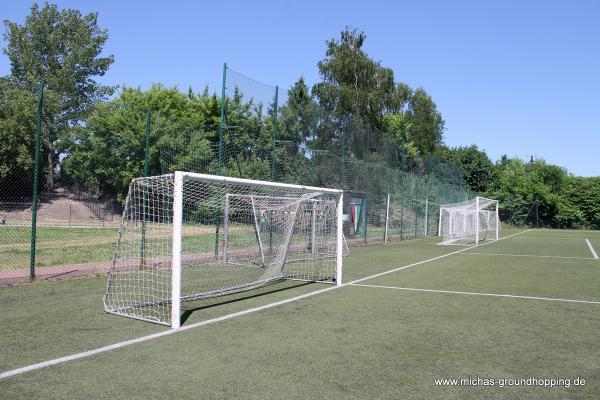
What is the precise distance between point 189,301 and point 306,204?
4.86 metres

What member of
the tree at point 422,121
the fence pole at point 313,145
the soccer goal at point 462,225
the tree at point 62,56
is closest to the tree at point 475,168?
the tree at point 422,121

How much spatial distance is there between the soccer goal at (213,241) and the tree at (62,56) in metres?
35.0

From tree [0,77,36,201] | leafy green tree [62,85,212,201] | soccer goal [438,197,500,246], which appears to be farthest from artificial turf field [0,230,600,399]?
soccer goal [438,197,500,246]

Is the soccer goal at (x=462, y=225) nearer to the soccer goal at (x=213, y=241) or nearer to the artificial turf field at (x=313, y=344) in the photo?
the soccer goal at (x=213, y=241)

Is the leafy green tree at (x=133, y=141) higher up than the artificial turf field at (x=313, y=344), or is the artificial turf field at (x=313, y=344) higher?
the leafy green tree at (x=133, y=141)

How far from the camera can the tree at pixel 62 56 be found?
1666 inches

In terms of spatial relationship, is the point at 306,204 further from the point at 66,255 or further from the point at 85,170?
the point at 85,170

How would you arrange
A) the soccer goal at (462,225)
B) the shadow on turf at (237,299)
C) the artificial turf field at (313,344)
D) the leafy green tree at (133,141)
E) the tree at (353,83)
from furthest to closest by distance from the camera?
the tree at (353,83)
the soccer goal at (462,225)
the leafy green tree at (133,141)
the shadow on turf at (237,299)
the artificial turf field at (313,344)

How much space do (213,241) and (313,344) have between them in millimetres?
6847

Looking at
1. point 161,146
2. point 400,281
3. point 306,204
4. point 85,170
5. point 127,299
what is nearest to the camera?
point 127,299

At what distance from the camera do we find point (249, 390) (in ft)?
12.4

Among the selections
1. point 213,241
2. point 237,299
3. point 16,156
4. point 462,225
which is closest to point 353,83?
point 462,225

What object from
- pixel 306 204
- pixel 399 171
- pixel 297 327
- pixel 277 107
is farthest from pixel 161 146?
pixel 399 171

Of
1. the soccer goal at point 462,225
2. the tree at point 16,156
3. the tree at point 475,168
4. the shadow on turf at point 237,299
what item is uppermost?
the tree at point 475,168
